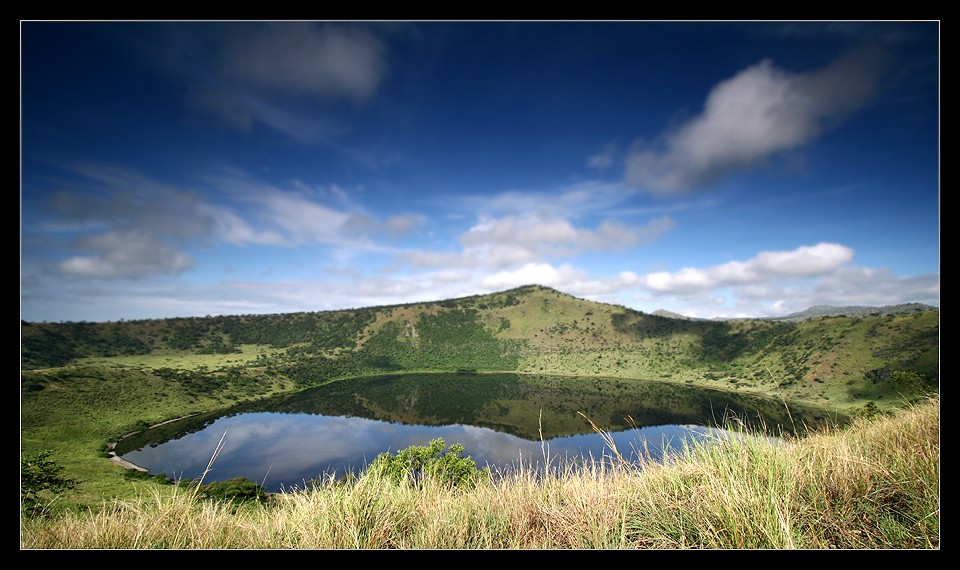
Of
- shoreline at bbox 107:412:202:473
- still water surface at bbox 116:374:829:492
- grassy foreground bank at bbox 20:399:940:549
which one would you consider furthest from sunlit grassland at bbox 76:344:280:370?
grassy foreground bank at bbox 20:399:940:549

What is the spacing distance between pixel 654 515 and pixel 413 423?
245 ft

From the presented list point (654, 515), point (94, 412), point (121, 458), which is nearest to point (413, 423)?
point (121, 458)

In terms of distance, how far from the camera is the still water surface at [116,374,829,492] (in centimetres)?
4825

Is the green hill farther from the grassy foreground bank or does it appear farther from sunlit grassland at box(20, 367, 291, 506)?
the grassy foreground bank

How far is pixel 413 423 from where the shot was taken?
70875 millimetres

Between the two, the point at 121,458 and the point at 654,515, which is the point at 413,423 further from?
the point at 654,515

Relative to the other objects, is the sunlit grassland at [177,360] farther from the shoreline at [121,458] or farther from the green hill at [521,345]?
the shoreline at [121,458]

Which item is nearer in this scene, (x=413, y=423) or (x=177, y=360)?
(x=413, y=423)

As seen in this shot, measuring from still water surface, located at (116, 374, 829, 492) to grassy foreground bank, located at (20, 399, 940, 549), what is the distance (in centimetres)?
2844

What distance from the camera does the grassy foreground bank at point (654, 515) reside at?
2.23 meters

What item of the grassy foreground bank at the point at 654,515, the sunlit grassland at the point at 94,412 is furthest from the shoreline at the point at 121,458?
the grassy foreground bank at the point at 654,515
